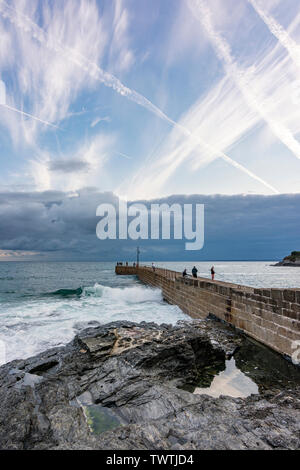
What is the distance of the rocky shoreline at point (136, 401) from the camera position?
112 inches

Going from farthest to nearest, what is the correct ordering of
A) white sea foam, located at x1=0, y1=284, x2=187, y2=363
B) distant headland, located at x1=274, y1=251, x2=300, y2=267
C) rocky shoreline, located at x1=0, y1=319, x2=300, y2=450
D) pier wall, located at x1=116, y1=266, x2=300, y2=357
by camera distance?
distant headland, located at x1=274, y1=251, x2=300, y2=267 → white sea foam, located at x1=0, y1=284, x2=187, y2=363 → pier wall, located at x1=116, y1=266, x2=300, y2=357 → rocky shoreline, located at x1=0, y1=319, x2=300, y2=450

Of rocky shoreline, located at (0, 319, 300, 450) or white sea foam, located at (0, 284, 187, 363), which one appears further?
white sea foam, located at (0, 284, 187, 363)

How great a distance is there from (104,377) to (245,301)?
5.64m

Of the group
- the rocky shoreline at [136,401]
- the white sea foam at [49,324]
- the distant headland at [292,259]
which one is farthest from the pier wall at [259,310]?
the distant headland at [292,259]

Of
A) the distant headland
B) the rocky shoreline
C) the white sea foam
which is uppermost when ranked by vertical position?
the distant headland

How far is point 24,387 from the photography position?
4.43m

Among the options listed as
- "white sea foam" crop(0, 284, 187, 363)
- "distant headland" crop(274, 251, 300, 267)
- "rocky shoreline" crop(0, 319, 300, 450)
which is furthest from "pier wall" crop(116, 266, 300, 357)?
"distant headland" crop(274, 251, 300, 267)

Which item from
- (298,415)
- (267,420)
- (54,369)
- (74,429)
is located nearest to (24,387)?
(54,369)

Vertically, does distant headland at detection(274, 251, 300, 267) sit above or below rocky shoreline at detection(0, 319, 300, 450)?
above

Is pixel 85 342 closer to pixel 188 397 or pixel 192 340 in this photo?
pixel 192 340

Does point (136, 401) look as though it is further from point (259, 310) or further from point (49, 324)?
point (49, 324)

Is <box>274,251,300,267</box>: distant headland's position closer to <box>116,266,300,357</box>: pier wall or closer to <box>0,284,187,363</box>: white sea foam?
<box>0,284,187,363</box>: white sea foam

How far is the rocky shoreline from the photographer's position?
9.36ft

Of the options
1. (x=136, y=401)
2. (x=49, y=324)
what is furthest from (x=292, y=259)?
(x=136, y=401)
